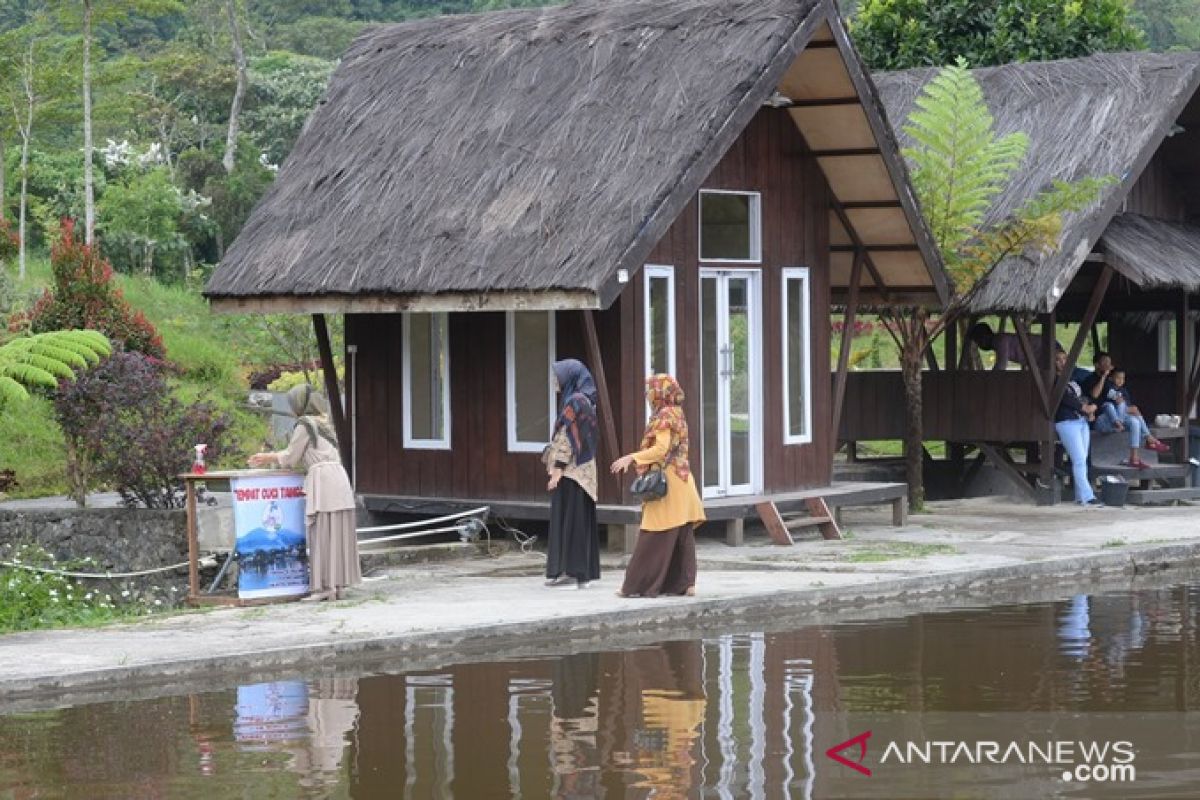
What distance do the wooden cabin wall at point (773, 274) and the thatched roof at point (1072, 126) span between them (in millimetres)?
2608

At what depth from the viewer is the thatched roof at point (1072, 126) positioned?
22.4m

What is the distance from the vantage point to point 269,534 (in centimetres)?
1554

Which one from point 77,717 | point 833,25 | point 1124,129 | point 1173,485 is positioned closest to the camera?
point 77,717

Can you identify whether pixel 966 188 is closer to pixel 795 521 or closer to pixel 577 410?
pixel 795 521

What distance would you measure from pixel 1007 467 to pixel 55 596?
11675mm

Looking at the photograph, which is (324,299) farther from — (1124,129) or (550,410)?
(1124,129)

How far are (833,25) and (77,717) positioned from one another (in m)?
10.2

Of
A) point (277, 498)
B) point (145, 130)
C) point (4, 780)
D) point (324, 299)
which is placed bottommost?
point (4, 780)

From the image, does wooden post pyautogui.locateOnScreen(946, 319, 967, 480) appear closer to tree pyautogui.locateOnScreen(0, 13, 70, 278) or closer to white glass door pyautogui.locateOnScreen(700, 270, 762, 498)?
white glass door pyautogui.locateOnScreen(700, 270, 762, 498)

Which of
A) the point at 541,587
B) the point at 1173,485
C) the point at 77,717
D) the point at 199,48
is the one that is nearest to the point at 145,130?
the point at 199,48

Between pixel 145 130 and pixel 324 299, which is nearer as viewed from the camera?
pixel 324 299

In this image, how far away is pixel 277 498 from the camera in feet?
51.1

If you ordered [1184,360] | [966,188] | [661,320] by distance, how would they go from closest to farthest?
[661,320] → [966,188] → [1184,360]

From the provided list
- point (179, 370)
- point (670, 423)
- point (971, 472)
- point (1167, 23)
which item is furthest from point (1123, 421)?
point (1167, 23)
